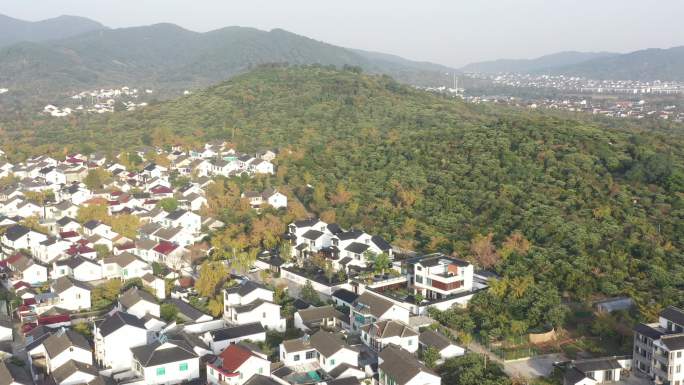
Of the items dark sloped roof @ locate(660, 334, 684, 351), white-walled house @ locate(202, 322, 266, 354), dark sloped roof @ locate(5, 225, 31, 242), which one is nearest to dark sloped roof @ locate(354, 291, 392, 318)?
white-walled house @ locate(202, 322, 266, 354)

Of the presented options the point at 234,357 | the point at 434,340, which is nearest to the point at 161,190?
the point at 234,357

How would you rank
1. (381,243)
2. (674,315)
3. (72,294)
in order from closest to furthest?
1. (674,315)
2. (72,294)
3. (381,243)

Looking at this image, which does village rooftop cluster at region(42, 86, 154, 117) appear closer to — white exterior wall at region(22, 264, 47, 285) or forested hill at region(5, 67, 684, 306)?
forested hill at region(5, 67, 684, 306)

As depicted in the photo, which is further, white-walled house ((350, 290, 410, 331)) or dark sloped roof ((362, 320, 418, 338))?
white-walled house ((350, 290, 410, 331))

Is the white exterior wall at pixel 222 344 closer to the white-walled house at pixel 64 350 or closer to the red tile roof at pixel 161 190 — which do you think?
the white-walled house at pixel 64 350

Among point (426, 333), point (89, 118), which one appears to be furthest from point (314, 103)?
point (426, 333)

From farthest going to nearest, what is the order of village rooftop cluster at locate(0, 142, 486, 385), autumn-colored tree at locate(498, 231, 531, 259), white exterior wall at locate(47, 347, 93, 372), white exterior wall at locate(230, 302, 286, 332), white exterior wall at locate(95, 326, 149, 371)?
autumn-colored tree at locate(498, 231, 531, 259)
white exterior wall at locate(230, 302, 286, 332)
white exterior wall at locate(95, 326, 149, 371)
village rooftop cluster at locate(0, 142, 486, 385)
white exterior wall at locate(47, 347, 93, 372)

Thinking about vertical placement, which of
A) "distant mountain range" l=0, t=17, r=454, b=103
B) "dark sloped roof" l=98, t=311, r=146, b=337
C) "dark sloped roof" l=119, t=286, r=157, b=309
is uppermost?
"distant mountain range" l=0, t=17, r=454, b=103

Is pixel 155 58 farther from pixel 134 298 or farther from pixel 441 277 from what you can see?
pixel 441 277
